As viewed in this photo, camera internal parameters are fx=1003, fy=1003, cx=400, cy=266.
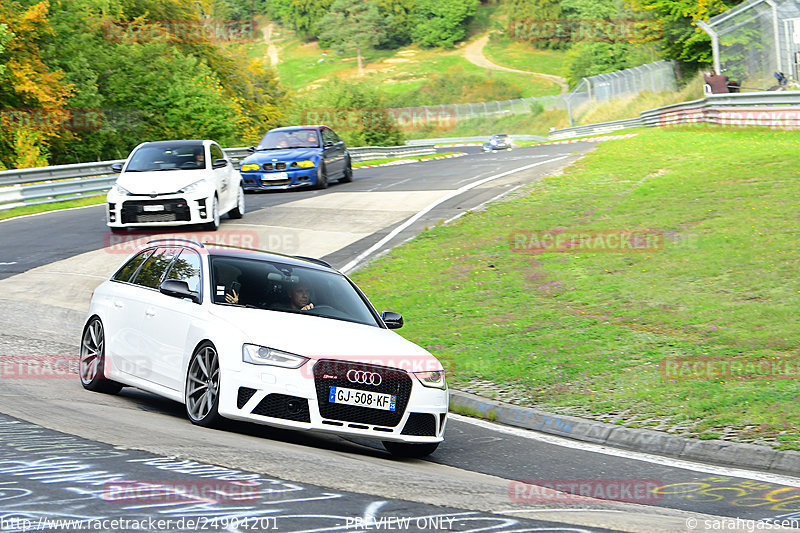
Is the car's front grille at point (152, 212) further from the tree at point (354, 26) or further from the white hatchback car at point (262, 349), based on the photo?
the tree at point (354, 26)

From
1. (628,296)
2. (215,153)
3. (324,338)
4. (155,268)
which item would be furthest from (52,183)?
(324,338)

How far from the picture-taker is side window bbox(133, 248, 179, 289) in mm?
9164

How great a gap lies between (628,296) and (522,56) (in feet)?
471

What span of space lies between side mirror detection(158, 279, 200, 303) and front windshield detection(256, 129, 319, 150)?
68.4 feet

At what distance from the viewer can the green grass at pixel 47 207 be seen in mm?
25453

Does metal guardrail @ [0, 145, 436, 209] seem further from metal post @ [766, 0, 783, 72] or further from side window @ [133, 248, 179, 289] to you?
metal post @ [766, 0, 783, 72]

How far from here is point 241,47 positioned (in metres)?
56.8

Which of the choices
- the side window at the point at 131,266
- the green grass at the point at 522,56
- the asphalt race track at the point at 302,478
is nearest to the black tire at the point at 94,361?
the asphalt race track at the point at 302,478

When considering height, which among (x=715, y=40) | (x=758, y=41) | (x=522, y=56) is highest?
(x=522, y=56)

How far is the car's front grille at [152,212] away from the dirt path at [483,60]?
372 ft

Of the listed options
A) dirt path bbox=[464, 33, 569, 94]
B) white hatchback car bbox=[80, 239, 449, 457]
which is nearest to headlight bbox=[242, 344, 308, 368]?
white hatchback car bbox=[80, 239, 449, 457]

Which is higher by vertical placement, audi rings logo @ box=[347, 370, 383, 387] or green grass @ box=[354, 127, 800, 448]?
audi rings logo @ box=[347, 370, 383, 387]

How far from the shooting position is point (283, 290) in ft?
28.5

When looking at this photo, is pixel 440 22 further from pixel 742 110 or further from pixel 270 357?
pixel 270 357
